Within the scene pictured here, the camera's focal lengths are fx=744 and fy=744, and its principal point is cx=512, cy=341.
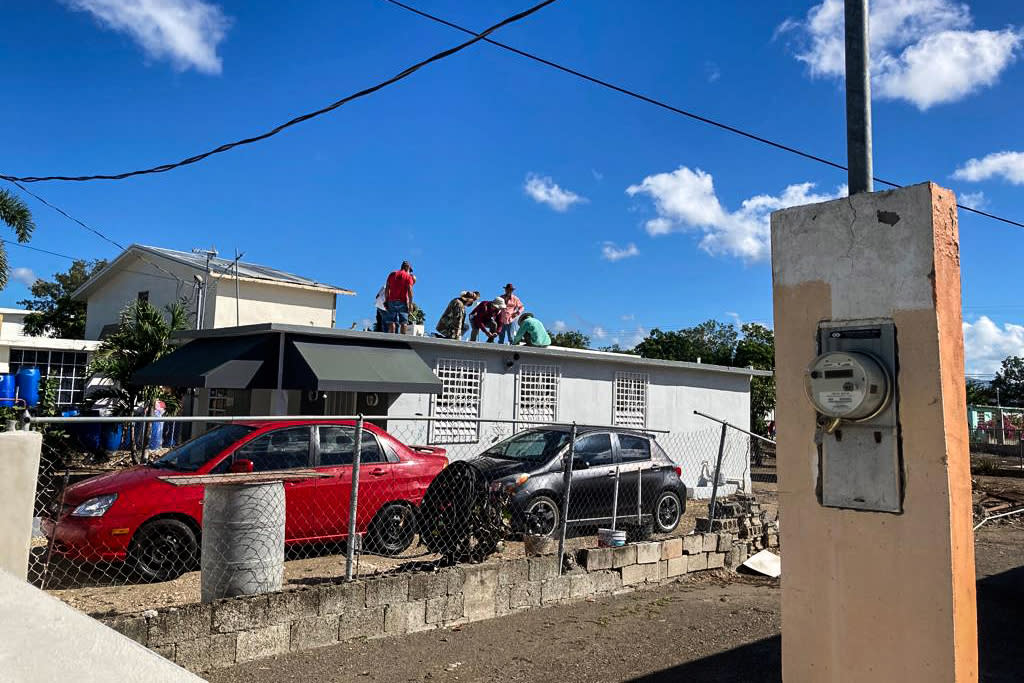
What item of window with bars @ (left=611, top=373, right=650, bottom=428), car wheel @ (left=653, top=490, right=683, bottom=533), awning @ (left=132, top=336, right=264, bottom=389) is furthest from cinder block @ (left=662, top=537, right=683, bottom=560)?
window with bars @ (left=611, top=373, right=650, bottom=428)

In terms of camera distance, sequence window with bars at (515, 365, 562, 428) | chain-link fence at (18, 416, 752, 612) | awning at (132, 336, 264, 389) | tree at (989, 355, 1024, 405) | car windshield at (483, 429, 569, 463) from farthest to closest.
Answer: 1. tree at (989, 355, 1024, 405)
2. window with bars at (515, 365, 562, 428)
3. awning at (132, 336, 264, 389)
4. car windshield at (483, 429, 569, 463)
5. chain-link fence at (18, 416, 752, 612)

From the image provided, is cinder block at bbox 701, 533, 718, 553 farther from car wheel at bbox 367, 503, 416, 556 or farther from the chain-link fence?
car wheel at bbox 367, 503, 416, 556

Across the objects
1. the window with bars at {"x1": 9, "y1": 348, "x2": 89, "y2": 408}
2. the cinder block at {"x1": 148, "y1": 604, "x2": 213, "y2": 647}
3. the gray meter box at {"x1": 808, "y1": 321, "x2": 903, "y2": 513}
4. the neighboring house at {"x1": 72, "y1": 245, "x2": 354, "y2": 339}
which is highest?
the neighboring house at {"x1": 72, "y1": 245, "x2": 354, "y2": 339}

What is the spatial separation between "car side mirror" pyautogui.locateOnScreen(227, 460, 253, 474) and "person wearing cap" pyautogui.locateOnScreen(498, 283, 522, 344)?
8344 millimetres

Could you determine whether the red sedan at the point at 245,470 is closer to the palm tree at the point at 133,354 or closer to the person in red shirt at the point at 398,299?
the person in red shirt at the point at 398,299

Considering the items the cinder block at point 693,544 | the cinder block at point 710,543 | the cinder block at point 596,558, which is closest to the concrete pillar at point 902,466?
the cinder block at point 596,558

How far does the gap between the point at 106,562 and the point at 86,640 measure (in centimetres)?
486

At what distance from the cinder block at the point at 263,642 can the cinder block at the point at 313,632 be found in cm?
6

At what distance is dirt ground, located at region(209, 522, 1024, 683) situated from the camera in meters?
5.13

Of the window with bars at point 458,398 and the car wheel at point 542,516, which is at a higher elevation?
the window with bars at point 458,398

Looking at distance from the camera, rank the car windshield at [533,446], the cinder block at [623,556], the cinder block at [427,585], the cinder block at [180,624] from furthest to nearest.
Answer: the car windshield at [533,446], the cinder block at [623,556], the cinder block at [427,585], the cinder block at [180,624]

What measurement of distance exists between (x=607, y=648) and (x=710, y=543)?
3040 millimetres

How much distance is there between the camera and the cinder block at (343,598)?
543cm

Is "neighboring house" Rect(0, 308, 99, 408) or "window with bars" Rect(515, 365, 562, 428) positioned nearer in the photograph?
"window with bars" Rect(515, 365, 562, 428)
